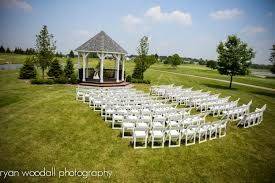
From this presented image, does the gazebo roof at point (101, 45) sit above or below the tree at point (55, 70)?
above

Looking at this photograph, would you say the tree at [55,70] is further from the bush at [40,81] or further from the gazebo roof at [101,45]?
the gazebo roof at [101,45]

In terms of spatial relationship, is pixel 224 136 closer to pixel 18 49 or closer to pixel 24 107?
pixel 24 107

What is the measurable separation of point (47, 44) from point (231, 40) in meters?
27.2

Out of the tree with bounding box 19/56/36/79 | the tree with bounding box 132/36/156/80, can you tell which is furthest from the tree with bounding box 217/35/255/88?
the tree with bounding box 19/56/36/79

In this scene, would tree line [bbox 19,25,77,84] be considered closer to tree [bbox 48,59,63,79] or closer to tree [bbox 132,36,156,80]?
tree [bbox 48,59,63,79]

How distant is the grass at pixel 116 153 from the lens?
321 inches

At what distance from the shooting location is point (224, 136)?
41.3ft

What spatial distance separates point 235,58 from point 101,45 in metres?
20.4

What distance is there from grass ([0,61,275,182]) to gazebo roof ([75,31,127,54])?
45.7 feet

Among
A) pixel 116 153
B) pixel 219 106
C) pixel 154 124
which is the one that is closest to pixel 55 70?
pixel 219 106

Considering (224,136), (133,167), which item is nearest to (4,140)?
(133,167)

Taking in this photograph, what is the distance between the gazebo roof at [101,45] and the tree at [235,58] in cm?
1637

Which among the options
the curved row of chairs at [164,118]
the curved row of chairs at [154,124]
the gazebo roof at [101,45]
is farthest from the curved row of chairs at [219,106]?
the gazebo roof at [101,45]

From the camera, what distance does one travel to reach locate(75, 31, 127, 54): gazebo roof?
26.9m
